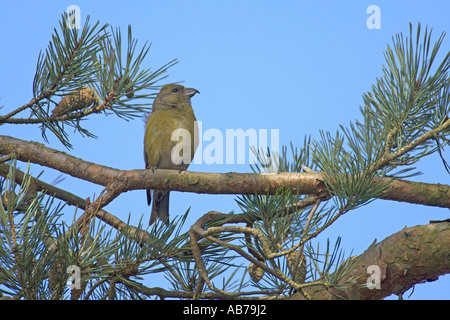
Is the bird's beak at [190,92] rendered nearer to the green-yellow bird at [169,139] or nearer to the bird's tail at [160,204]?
the green-yellow bird at [169,139]

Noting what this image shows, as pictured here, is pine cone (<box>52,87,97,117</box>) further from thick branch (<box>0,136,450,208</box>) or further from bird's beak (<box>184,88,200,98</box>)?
bird's beak (<box>184,88,200,98</box>)

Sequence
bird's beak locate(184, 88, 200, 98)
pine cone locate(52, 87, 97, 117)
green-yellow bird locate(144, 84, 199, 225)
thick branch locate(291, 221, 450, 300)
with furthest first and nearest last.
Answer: bird's beak locate(184, 88, 200, 98), green-yellow bird locate(144, 84, 199, 225), pine cone locate(52, 87, 97, 117), thick branch locate(291, 221, 450, 300)

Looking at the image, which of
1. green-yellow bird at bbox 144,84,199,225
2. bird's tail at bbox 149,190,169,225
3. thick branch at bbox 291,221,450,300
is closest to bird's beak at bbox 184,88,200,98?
green-yellow bird at bbox 144,84,199,225

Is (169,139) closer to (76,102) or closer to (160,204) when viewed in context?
(160,204)

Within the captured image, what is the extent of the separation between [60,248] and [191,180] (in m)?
1.04

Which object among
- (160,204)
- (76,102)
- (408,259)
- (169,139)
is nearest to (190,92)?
(169,139)

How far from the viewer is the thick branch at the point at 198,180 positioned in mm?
2826

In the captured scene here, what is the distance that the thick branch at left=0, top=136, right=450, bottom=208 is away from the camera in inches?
111

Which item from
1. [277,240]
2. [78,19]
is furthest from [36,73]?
[277,240]

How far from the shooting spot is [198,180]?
2.95 m

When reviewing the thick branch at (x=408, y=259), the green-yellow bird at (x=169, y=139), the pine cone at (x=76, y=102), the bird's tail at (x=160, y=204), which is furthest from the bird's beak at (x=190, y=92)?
the thick branch at (x=408, y=259)

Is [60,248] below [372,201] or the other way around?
below

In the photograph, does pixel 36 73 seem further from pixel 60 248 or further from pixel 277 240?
pixel 277 240

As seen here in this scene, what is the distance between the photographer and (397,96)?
8.38 feet
